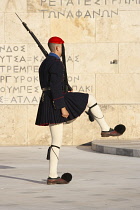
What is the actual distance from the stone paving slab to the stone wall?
2196mm

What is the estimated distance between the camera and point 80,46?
18766mm

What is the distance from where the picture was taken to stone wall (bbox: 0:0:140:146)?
61.4 ft

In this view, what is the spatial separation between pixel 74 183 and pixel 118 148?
515 centimetres

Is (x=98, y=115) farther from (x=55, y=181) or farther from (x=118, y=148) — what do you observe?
(x=118, y=148)

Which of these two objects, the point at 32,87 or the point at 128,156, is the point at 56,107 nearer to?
the point at 128,156

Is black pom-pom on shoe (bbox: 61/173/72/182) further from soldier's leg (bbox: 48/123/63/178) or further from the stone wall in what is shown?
the stone wall

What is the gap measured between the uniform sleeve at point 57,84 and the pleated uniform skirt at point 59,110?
0.44 ft

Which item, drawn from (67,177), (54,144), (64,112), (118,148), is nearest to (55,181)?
(67,177)

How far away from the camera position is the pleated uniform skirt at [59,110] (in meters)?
9.63

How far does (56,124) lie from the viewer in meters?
9.70

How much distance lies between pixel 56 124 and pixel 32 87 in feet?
29.7

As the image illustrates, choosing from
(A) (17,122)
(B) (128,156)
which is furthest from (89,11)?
(B) (128,156)

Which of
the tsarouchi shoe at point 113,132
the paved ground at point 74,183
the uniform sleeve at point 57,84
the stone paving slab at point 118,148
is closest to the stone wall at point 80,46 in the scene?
the stone paving slab at point 118,148

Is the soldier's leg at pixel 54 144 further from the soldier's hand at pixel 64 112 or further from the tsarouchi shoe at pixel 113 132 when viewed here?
the tsarouchi shoe at pixel 113 132
